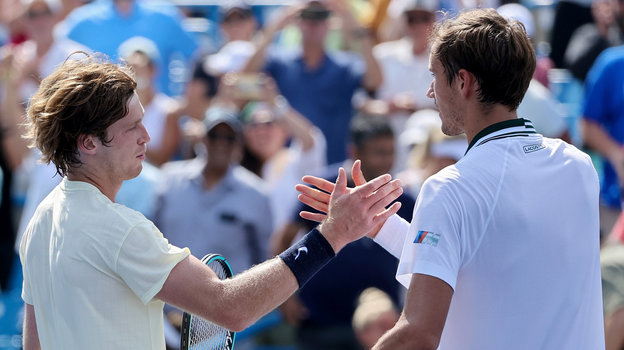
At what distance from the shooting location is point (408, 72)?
7.27 meters

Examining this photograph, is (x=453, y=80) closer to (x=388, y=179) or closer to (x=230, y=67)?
(x=388, y=179)

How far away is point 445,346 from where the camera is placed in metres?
2.51

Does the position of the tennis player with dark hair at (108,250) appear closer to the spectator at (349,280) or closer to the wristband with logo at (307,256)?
the wristband with logo at (307,256)

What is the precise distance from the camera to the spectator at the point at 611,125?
6410mm

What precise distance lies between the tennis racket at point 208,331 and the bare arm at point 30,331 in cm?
46

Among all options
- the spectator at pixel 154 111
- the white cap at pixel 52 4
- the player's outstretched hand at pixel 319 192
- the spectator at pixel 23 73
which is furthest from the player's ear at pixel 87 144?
the white cap at pixel 52 4

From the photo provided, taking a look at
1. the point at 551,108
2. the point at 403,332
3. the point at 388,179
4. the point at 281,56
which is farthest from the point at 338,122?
the point at 403,332

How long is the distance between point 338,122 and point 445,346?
4.74 meters

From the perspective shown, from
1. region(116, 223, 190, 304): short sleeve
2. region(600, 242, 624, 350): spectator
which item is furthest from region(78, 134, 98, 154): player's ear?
region(600, 242, 624, 350): spectator

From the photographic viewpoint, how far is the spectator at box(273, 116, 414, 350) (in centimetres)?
552

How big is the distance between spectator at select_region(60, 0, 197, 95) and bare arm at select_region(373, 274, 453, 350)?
19.4 feet

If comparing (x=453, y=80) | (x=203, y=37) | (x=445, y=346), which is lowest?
(x=203, y=37)

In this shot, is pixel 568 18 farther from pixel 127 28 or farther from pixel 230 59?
pixel 127 28

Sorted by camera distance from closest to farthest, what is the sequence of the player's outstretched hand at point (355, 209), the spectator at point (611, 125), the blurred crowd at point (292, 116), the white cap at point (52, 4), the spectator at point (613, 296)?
the player's outstretched hand at point (355, 209) → the spectator at point (613, 296) → the blurred crowd at point (292, 116) → the spectator at point (611, 125) → the white cap at point (52, 4)
